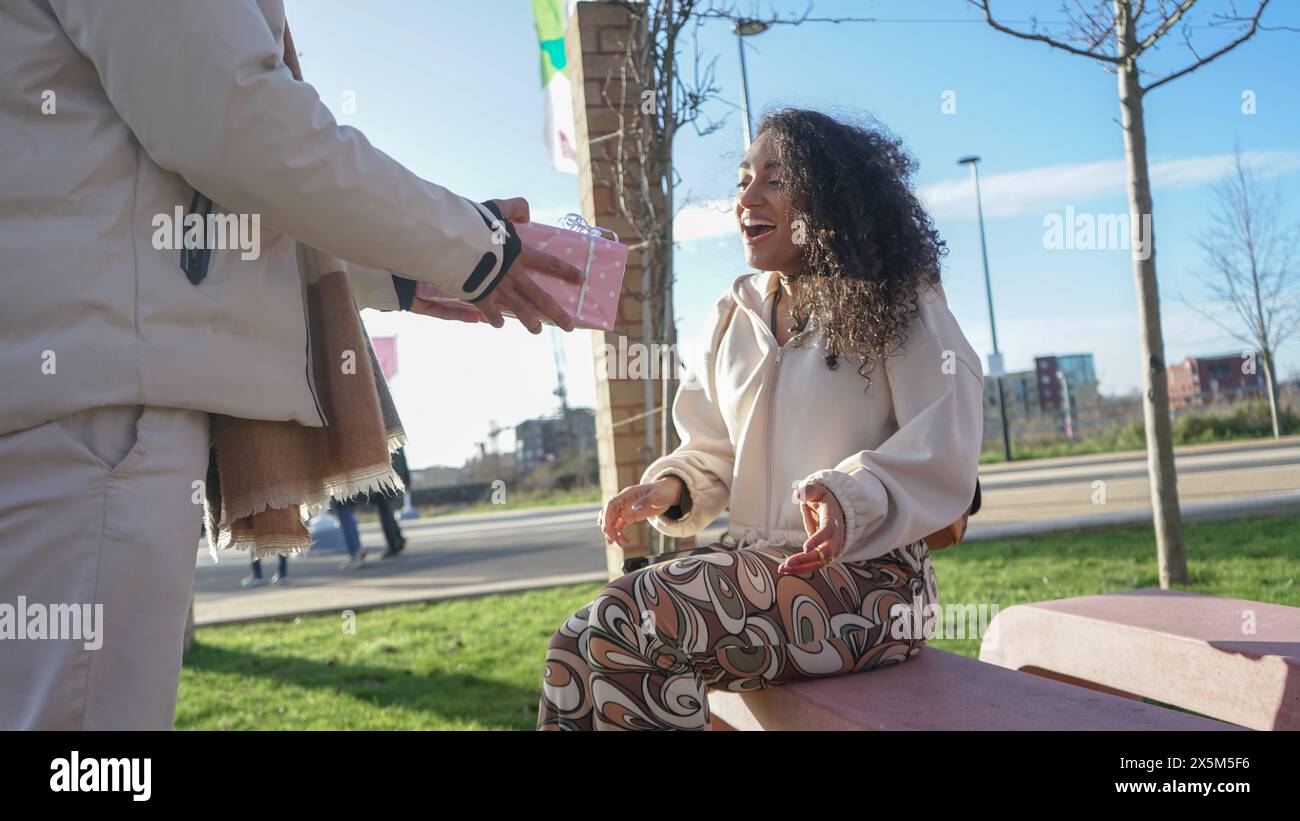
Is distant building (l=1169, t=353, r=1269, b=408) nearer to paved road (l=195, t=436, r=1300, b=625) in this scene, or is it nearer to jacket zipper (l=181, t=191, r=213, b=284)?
paved road (l=195, t=436, r=1300, b=625)

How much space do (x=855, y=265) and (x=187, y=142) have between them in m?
1.61

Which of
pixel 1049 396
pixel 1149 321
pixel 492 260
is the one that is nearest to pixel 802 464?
pixel 492 260

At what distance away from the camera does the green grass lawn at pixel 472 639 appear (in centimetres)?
455

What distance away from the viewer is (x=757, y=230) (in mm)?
2686

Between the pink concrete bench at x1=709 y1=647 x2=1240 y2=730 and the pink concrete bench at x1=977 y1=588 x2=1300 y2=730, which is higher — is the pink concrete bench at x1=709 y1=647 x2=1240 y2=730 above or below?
above

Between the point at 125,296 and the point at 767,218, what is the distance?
1717 millimetres

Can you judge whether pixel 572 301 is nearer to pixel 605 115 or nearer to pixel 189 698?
pixel 605 115

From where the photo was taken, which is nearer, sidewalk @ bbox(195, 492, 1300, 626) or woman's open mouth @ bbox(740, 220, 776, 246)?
woman's open mouth @ bbox(740, 220, 776, 246)

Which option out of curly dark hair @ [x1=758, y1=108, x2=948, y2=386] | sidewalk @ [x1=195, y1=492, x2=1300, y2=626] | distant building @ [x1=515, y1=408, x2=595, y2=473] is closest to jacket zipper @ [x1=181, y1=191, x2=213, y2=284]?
curly dark hair @ [x1=758, y1=108, x2=948, y2=386]

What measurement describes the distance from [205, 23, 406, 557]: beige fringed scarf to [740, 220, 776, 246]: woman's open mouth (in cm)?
122

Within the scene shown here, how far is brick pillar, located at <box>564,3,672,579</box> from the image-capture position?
4.45m

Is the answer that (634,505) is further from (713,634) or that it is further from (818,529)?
(818,529)

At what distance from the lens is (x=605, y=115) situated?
4.54 m
